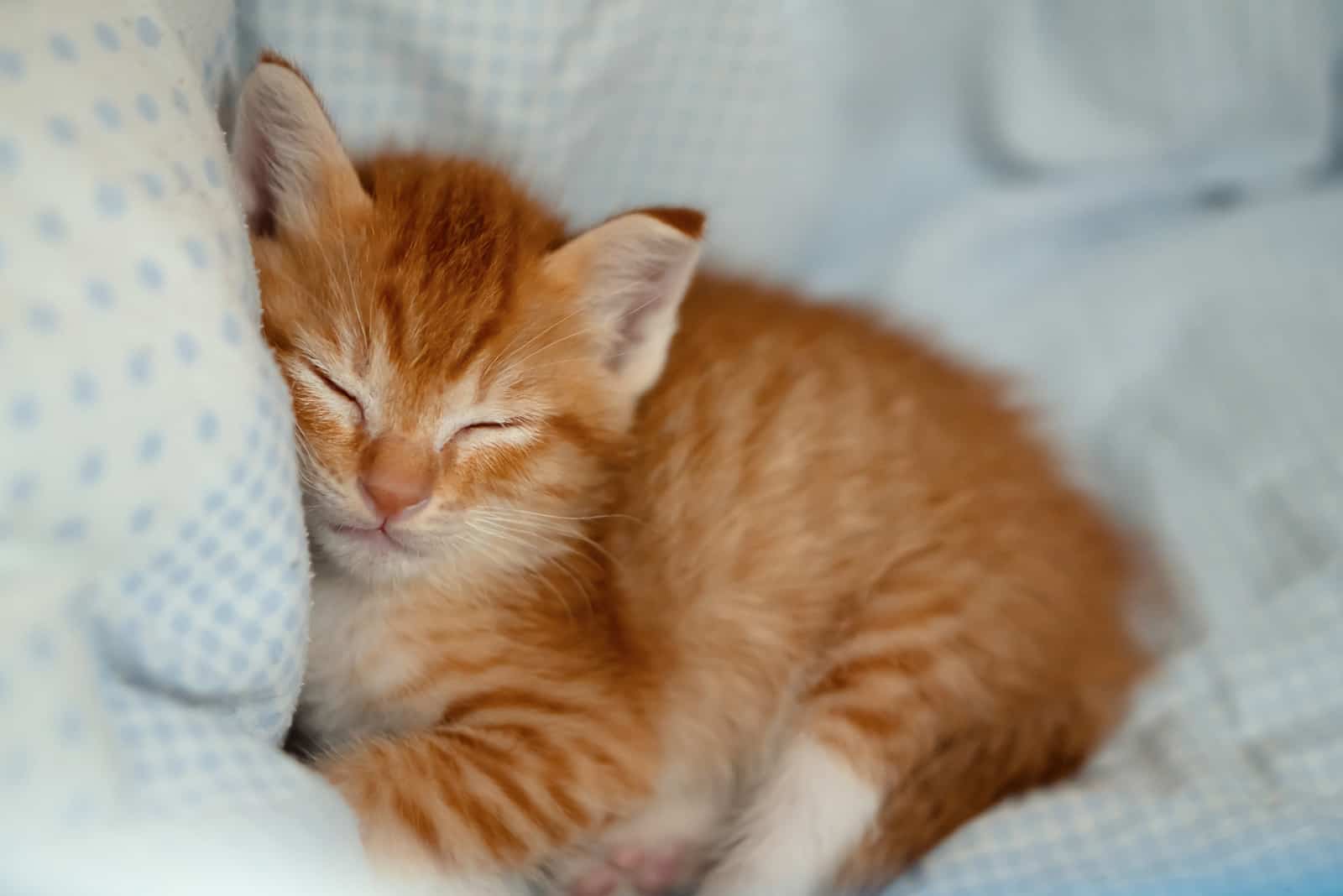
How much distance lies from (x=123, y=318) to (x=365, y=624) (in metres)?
0.53

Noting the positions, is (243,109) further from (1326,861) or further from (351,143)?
(1326,861)

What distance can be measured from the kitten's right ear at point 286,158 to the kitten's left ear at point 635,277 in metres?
0.25

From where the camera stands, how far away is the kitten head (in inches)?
47.1

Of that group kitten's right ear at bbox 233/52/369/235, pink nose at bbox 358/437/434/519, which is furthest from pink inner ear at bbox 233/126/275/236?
pink nose at bbox 358/437/434/519

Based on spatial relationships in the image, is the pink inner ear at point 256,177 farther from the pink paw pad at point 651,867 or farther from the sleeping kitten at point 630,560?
the pink paw pad at point 651,867

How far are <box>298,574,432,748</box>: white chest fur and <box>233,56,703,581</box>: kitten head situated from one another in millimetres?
64

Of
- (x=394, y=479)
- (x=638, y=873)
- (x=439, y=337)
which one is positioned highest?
(x=439, y=337)

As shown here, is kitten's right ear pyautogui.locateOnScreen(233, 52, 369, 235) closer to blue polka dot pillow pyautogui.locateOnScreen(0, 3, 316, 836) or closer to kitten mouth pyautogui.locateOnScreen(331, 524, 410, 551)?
blue polka dot pillow pyautogui.locateOnScreen(0, 3, 316, 836)

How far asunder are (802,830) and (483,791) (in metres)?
0.38

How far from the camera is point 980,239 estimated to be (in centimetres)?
223

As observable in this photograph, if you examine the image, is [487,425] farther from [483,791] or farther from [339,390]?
[483,791]

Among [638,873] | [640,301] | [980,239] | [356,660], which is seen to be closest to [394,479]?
[356,660]

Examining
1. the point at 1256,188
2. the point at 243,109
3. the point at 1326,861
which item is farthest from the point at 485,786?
the point at 1256,188

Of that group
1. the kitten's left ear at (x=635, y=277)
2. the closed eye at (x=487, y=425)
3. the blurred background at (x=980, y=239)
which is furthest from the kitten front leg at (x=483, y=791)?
the kitten's left ear at (x=635, y=277)
